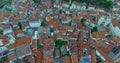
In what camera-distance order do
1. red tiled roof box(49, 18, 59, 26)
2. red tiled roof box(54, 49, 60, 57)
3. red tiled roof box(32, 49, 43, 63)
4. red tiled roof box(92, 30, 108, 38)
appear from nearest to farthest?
red tiled roof box(32, 49, 43, 63) < red tiled roof box(54, 49, 60, 57) < red tiled roof box(92, 30, 108, 38) < red tiled roof box(49, 18, 59, 26)

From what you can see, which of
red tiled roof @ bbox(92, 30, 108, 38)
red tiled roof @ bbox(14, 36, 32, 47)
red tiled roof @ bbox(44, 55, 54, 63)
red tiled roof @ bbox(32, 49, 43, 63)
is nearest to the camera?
red tiled roof @ bbox(44, 55, 54, 63)

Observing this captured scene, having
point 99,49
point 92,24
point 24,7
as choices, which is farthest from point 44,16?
point 99,49

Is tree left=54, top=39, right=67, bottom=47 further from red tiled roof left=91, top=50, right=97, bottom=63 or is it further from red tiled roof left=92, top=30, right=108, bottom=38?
red tiled roof left=92, top=30, right=108, bottom=38

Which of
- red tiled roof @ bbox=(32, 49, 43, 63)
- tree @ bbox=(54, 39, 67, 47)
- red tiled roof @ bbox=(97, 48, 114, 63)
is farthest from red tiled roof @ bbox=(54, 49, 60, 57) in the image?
red tiled roof @ bbox=(97, 48, 114, 63)

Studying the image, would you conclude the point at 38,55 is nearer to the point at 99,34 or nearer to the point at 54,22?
the point at 54,22

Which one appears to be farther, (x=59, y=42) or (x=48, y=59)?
(x=59, y=42)

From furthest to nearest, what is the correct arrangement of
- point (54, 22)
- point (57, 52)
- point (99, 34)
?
point (54, 22)
point (99, 34)
point (57, 52)

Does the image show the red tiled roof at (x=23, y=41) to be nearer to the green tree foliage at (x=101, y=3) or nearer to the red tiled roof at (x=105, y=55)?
the red tiled roof at (x=105, y=55)

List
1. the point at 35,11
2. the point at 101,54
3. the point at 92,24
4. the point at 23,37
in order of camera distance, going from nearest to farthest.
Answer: the point at 101,54 → the point at 23,37 → the point at 92,24 → the point at 35,11

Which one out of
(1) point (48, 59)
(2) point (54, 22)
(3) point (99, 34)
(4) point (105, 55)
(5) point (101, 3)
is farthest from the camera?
(5) point (101, 3)

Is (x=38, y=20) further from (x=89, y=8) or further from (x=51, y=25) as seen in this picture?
(x=89, y=8)

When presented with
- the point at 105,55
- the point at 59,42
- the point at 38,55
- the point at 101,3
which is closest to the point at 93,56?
the point at 105,55
